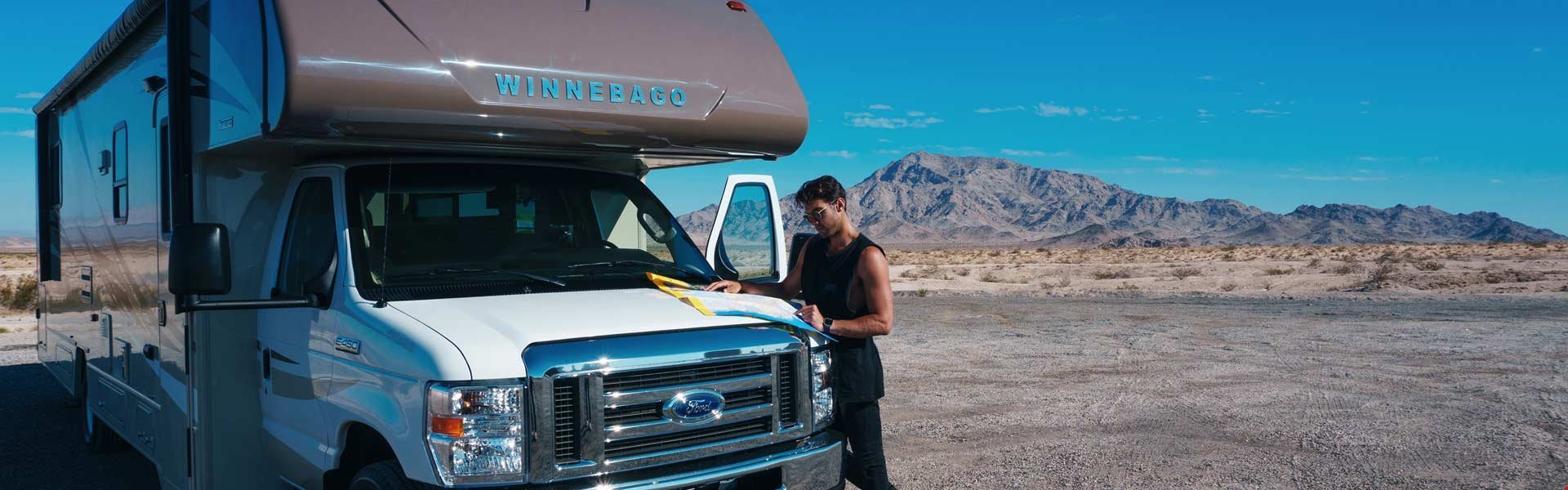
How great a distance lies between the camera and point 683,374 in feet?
13.1

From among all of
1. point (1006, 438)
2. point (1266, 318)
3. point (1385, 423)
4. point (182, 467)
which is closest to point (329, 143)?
point (182, 467)

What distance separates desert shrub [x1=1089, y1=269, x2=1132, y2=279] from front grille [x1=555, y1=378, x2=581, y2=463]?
35.9 m

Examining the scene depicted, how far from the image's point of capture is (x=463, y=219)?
16.0ft

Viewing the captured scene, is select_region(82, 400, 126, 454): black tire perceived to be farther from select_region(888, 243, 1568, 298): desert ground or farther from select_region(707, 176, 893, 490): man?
select_region(888, 243, 1568, 298): desert ground

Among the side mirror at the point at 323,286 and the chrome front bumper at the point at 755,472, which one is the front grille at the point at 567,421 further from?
the side mirror at the point at 323,286

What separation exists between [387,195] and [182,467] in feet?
5.55

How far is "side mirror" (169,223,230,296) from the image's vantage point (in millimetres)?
3883

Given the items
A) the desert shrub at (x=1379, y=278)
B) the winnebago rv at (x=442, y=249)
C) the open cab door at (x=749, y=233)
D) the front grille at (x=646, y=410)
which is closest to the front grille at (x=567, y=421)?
the winnebago rv at (x=442, y=249)

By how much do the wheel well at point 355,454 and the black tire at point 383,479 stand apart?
15 centimetres

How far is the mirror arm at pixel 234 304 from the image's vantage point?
3.95 metres

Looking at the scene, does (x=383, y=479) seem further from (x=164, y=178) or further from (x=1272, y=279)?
(x=1272, y=279)

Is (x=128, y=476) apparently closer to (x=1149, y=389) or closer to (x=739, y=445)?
(x=739, y=445)

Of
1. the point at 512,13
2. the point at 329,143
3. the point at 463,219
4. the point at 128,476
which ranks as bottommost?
the point at 128,476

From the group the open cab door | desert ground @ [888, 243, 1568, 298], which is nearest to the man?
the open cab door
